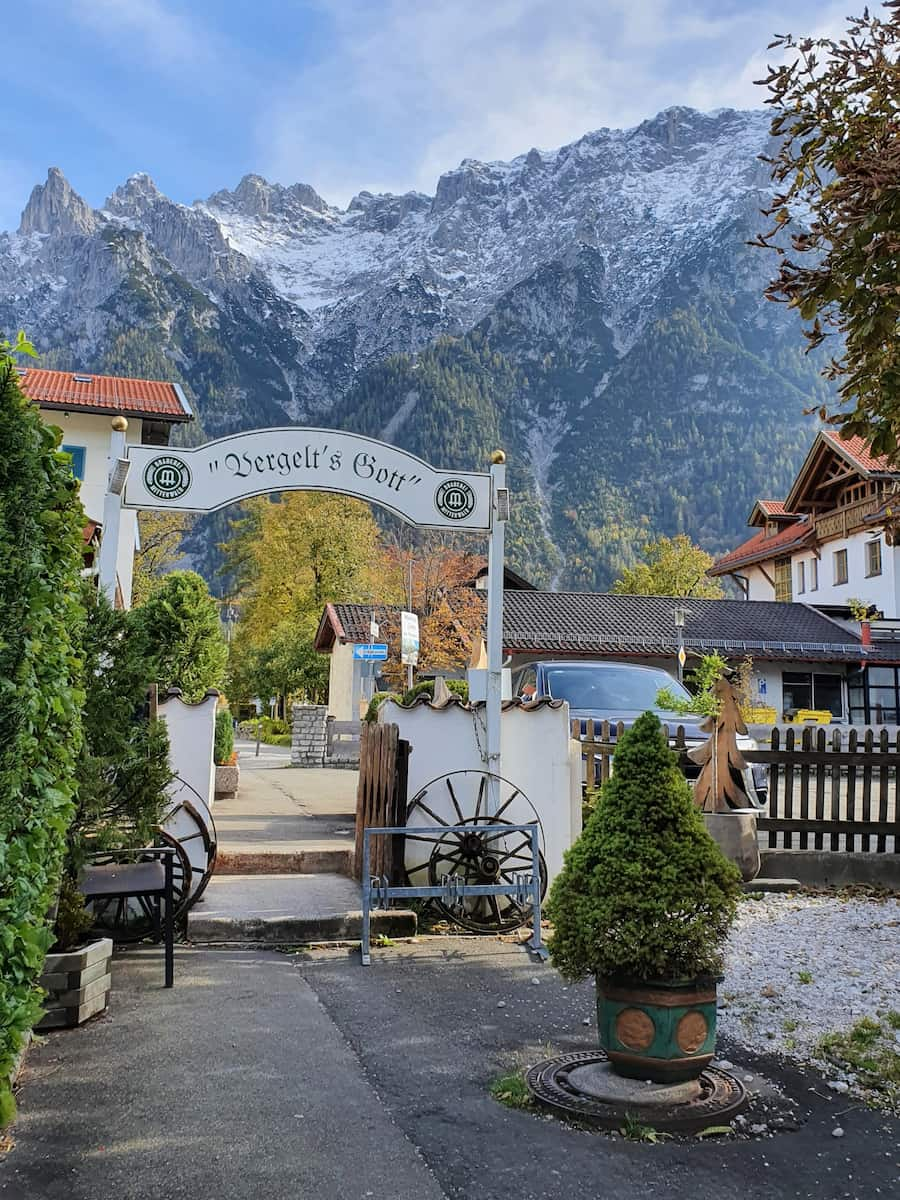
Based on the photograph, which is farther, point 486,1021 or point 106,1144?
point 486,1021

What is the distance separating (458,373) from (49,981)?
188718 mm

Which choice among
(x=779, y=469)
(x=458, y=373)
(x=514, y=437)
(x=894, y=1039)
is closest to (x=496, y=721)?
(x=894, y=1039)

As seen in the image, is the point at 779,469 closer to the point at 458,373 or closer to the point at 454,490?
the point at 458,373

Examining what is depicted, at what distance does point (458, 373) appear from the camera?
18875cm

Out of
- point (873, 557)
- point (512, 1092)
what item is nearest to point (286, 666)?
point (873, 557)

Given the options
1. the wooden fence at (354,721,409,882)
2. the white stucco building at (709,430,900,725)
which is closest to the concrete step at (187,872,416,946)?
the wooden fence at (354,721,409,882)

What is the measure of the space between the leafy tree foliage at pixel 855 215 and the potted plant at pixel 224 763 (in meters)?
11.5

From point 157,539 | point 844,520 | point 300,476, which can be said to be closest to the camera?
point 300,476

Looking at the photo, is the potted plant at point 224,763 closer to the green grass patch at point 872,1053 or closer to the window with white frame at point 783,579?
the green grass patch at point 872,1053

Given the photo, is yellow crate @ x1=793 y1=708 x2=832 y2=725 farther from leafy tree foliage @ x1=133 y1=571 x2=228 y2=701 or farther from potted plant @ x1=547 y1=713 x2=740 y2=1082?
potted plant @ x1=547 y1=713 x2=740 y2=1082

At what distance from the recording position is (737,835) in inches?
354

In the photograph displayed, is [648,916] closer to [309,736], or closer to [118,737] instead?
[118,737]

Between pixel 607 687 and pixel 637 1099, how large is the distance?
8.68 metres

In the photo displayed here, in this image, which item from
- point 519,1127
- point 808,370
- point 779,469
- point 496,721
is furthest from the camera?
point 808,370
